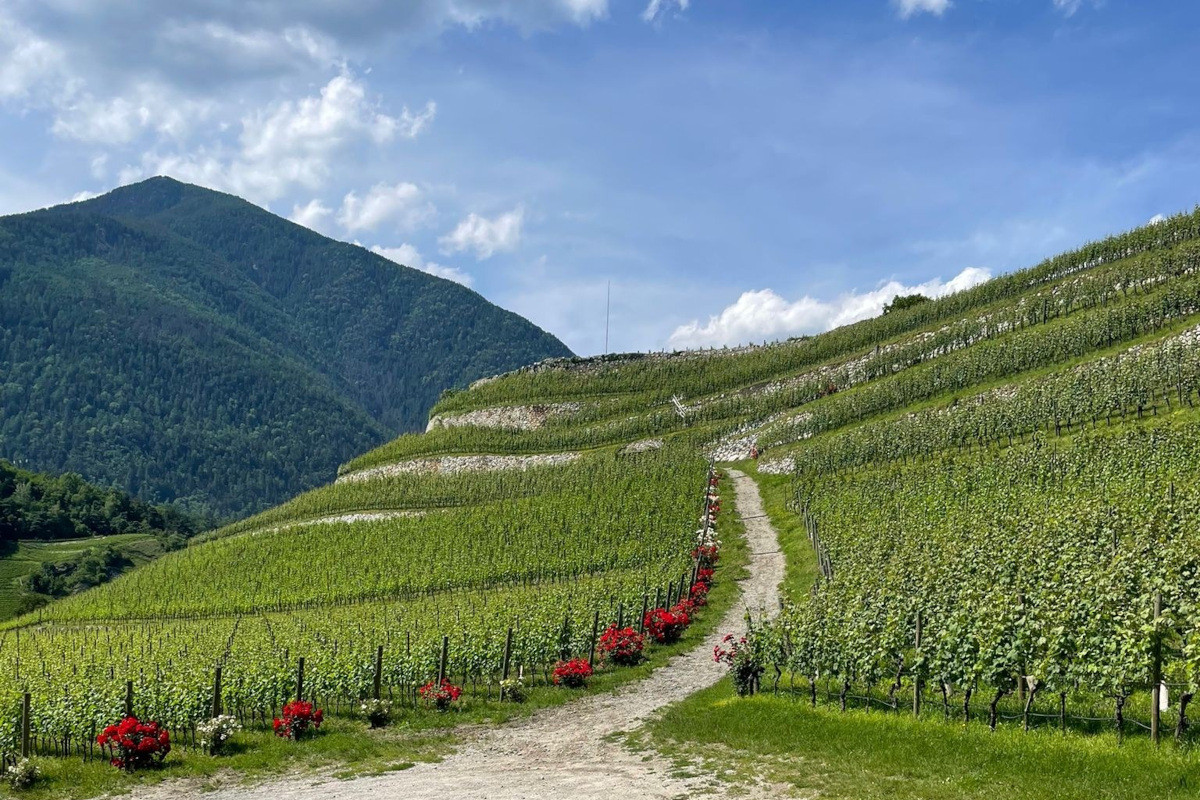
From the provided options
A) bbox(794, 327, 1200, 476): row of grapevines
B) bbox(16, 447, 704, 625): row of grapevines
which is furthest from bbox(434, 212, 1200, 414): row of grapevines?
bbox(16, 447, 704, 625): row of grapevines

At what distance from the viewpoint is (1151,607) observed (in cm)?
1577

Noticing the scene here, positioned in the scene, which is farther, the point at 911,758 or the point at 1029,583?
the point at 1029,583

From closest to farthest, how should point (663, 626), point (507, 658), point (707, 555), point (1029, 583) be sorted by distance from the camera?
point (1029, 583)
point (507, 658)
point (663, 626)
point (707, 555)

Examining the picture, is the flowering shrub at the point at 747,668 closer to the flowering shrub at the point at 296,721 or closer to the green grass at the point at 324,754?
the green grass at the point at 324,754

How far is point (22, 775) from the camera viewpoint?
20531 millimetres

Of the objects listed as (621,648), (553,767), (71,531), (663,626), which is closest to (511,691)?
(621,648)

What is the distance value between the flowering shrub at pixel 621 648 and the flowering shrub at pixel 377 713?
9.44 meters

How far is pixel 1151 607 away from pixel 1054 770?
4.20 m

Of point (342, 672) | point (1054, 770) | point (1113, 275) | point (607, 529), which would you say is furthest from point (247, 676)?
point (1113, 275)

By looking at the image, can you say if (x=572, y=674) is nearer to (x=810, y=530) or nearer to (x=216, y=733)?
(x=216, y=733)

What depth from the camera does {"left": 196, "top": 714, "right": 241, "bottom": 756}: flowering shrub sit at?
23.6 metres

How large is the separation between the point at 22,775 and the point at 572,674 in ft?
54.2

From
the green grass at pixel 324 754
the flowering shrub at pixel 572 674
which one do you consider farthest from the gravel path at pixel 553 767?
the flowering shrub at pixel 572 674

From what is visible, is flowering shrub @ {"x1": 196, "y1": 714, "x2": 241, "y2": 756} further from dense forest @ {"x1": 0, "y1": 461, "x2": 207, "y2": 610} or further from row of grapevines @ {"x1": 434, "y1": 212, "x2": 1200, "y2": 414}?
dense forest @ {"x1": 0, "y1": 461, "x2": 207, "y2": 610}
